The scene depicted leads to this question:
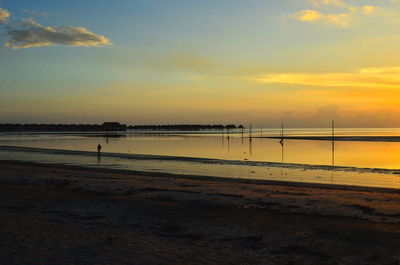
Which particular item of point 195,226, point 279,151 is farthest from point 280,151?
point 195,226

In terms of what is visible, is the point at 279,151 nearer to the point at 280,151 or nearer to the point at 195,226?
Answer: the point at 280,151

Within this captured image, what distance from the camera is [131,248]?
902 cm

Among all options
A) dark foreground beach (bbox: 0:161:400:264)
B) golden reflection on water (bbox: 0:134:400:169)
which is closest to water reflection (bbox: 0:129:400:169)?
golden reflection on water (bbox: 0:134:400:169)

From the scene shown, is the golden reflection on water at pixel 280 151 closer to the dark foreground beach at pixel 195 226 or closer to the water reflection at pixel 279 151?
the water reflection at pixel 279 151

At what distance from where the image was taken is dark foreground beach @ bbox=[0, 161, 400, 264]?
8.55 m

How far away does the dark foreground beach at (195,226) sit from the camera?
337 inches

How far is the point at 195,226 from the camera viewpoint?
1149cm

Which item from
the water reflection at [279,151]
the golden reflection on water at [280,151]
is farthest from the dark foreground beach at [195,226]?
the water reflection at [279,151]

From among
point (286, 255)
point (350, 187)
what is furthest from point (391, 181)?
point (286, 255)

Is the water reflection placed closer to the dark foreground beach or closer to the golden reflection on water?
the golden reflection on water

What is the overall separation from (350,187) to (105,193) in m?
14.6

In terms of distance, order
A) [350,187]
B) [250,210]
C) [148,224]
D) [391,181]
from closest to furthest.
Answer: [148,224] < [250,210] < [350,187] < [391,181]

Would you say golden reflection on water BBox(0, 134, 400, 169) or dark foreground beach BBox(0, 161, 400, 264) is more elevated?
dark foreground beach BBox(0, 161, 400, 264)

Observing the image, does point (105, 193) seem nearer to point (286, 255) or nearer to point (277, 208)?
point (277, 208)
